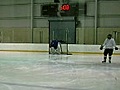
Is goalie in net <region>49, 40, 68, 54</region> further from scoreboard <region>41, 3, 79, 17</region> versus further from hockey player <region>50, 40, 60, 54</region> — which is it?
scoreboard <region>41, 3, 79, 17</region>

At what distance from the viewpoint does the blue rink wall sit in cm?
1550

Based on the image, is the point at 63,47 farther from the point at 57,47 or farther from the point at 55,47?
the point at 55,47

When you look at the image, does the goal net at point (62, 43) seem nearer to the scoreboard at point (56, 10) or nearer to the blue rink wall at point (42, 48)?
the blue rink wall at point (42, 48)

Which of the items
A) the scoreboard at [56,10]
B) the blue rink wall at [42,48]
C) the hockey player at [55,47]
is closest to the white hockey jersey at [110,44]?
the blue rink wall at [42,48]

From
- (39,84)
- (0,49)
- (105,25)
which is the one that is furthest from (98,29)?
(39,84)

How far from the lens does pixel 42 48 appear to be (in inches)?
658

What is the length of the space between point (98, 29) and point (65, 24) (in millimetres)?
2149

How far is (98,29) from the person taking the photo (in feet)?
57.7

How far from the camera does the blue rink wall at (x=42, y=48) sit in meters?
15.5

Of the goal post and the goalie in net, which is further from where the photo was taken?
the goal post

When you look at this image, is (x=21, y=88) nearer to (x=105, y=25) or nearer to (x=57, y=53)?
(x=57, y=53)

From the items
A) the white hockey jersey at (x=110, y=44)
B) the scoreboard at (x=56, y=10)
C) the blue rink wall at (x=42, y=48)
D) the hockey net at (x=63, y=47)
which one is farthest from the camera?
the scoreboard at (x=56, y=10)

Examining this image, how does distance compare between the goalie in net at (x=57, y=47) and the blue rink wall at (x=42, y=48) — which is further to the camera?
the blue rink wall at (x=42, y=48)

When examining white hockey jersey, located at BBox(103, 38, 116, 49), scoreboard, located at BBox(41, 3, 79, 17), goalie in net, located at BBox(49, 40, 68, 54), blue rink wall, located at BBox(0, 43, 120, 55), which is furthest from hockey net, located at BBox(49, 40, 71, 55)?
white hockey jersey, located at BBox(103, 38, 116, 49)
